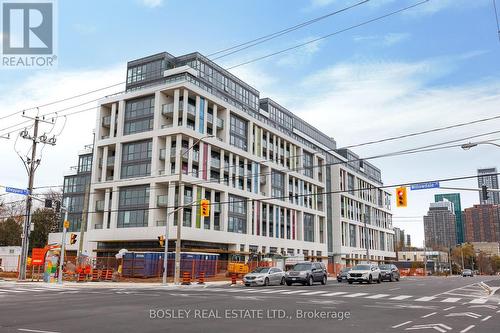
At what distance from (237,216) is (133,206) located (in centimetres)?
1455

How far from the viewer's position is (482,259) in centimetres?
13600

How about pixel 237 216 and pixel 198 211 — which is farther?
pixel 237 216

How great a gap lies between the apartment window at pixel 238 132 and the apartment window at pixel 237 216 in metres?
7.90

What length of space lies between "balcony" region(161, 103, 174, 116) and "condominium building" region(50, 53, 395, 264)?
13cm

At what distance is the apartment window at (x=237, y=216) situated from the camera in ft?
202

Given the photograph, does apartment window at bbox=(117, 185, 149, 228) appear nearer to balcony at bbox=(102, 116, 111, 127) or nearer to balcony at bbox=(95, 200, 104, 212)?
balcony at bbox=(95, 200, 104, 212)

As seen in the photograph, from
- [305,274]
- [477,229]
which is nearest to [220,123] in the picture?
[305,274]

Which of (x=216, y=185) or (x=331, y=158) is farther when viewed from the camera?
(x=331, y=158)

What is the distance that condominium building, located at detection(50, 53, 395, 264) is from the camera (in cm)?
5475

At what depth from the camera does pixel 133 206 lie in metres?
56.3

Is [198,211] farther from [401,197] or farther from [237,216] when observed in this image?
[401,197]

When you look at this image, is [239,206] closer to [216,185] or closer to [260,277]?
[216,185]

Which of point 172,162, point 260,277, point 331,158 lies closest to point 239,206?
point 172,162

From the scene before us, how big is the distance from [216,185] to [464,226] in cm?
15681
